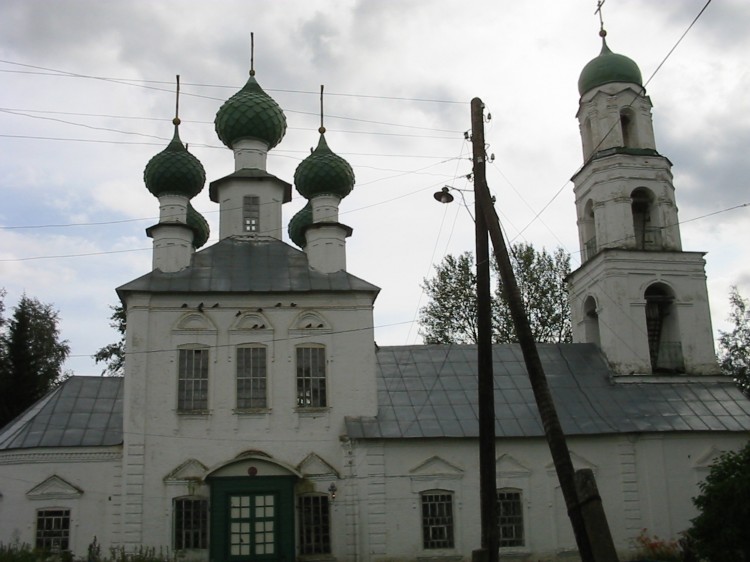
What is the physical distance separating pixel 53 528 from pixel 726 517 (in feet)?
40.8

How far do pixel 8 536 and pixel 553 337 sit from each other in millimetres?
18517

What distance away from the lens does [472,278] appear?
30688 millimetres

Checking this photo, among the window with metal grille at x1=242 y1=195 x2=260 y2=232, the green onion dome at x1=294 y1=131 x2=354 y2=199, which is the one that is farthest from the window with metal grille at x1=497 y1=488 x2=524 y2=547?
the window with metal grille at x1=242 y1=195 x2=260 y2=232

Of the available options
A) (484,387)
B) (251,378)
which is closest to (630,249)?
(251,378)

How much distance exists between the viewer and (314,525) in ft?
58.3

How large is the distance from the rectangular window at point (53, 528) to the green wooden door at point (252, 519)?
9.69 feet

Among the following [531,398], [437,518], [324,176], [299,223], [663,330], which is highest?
[299,223]

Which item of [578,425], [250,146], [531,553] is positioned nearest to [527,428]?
[578,425]

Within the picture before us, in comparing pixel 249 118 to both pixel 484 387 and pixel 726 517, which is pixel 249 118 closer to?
pixel 484 387

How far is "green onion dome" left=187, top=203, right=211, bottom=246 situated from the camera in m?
22.7

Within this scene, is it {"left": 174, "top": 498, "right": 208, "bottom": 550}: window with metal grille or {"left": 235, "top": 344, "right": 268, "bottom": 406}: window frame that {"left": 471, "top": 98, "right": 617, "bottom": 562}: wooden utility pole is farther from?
{"left": 174, "top": 498, "right": 208, "bottom": 550}: window with metal grille

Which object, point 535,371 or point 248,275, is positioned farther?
point 248,275

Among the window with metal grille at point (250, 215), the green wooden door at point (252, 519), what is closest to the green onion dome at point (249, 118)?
the window with metal grille at point (250, 215)

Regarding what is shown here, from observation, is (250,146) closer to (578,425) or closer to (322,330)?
Answer: (322,330)
